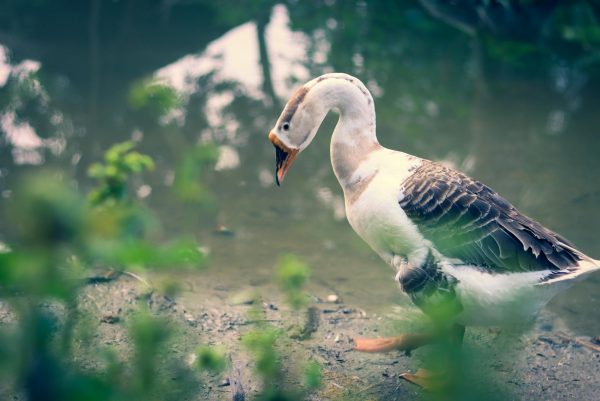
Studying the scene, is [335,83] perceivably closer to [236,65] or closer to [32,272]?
[32,272]

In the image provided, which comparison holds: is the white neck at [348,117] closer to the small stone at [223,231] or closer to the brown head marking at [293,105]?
the brown head marking at [293,105]

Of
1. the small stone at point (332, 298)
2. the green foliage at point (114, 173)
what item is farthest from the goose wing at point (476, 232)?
the green foliage at point (114, 173)

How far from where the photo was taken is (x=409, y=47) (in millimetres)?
9180

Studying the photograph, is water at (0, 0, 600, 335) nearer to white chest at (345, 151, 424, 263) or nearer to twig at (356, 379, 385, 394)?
twig at (356, 379, 385, 394)

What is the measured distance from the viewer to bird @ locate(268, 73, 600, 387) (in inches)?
135

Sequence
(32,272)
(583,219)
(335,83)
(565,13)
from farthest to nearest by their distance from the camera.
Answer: (565,13)
(583,219)
(335,83)
(32,272)

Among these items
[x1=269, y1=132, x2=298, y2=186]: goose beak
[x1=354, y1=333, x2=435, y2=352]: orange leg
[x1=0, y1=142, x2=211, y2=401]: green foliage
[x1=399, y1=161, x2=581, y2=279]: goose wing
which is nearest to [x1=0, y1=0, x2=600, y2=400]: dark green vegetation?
[x1=0, y1=142, x2=211, y2=401]: green foliage

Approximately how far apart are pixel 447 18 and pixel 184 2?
12.5ft

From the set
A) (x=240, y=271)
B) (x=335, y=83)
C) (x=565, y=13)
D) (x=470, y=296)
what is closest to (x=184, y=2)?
(x=565, y=13)

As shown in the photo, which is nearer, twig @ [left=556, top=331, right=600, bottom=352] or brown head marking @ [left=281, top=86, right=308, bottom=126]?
brown head marking @ [left=281, top=86, right=308, bottom=126]

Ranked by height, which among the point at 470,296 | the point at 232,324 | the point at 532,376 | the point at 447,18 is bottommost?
the point at 232,324

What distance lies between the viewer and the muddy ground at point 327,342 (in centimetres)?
355

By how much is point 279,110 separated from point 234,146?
0.92 meters

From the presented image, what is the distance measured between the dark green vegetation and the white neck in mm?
816
